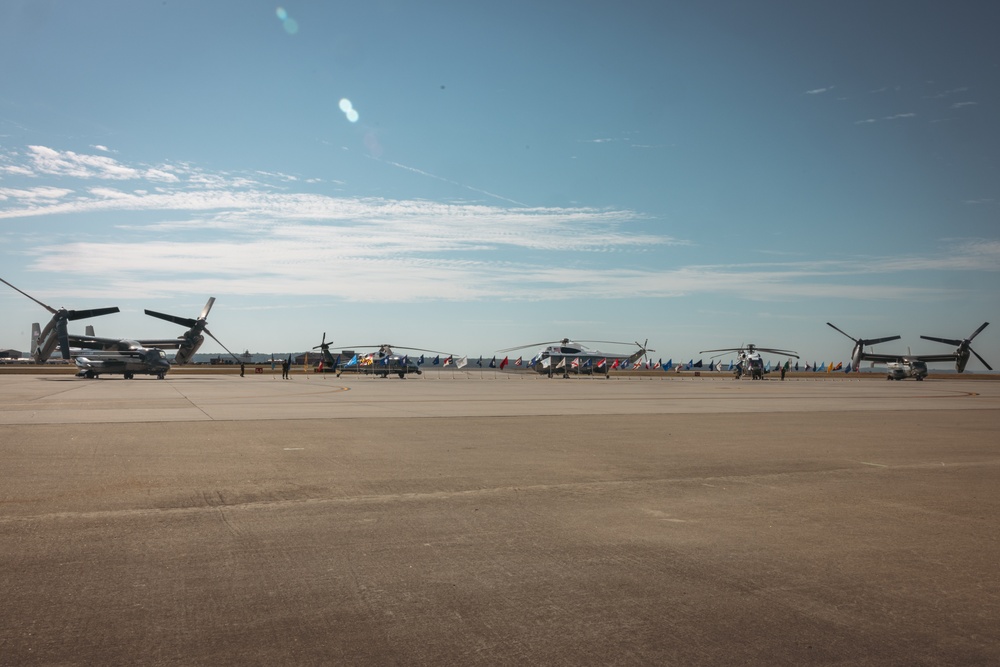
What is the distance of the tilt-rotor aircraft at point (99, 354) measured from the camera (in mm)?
49344

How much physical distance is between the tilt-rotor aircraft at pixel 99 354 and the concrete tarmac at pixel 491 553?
39.8m

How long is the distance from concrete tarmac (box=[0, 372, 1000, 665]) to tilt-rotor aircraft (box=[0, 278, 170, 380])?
1568 inches

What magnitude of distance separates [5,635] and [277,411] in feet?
55.1

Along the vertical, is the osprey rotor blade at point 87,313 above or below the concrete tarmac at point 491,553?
above

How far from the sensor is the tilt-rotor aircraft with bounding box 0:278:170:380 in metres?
49.3

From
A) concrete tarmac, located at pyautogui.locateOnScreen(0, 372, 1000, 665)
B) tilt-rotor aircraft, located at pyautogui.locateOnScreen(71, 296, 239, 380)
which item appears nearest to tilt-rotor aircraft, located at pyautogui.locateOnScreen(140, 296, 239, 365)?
tilt-rotor aircraft, located at pyautogui.locateOnScreen(71, 296, 239, 380)

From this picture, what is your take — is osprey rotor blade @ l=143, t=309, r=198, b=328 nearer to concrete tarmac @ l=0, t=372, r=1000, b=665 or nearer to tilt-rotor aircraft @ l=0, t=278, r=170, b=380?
tilt-rotor aircraft @ l=0, t=278, r=170, b=380

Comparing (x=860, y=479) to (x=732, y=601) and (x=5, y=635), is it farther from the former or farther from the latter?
(x=5, y=635)

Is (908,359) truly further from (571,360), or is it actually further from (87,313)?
(87,313)

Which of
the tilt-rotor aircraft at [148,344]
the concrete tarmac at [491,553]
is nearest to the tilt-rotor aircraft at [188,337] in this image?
the tilt-rotor aircraft at [148,344]

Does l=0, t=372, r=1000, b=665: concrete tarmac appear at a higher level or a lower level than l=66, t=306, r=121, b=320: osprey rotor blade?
lower

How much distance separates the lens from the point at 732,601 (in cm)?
506

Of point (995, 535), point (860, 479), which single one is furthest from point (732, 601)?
point (860, 479)

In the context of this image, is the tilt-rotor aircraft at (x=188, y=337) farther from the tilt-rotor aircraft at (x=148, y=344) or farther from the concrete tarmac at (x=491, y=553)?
the concrete tarmac at (x=491, y=553)
